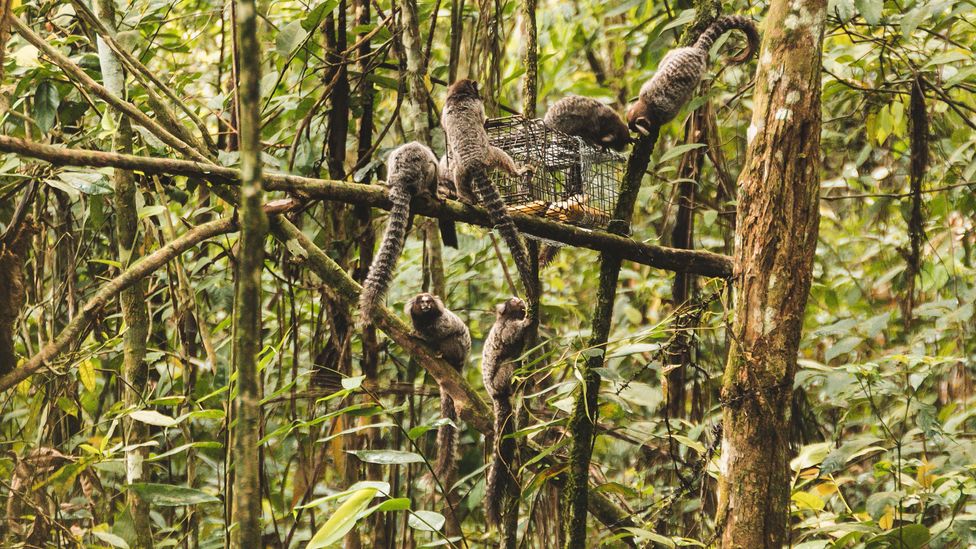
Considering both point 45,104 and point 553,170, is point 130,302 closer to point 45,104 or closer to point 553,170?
point 45,104

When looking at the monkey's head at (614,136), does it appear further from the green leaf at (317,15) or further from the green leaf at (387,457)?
the green leaf at (387,457)

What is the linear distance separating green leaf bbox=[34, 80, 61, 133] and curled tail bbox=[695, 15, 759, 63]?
124 inches

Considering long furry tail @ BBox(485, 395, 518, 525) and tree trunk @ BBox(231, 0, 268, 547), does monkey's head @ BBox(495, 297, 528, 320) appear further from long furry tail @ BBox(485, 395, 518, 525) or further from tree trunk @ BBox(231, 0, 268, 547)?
tree trunk @ BBox(231, 0, 268, 547)

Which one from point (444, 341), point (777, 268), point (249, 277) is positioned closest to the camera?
point (249, 277)

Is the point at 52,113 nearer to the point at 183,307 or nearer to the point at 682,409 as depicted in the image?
the point at 183,307

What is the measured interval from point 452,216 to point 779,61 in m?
1.57

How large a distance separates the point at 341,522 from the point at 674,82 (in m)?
3.20

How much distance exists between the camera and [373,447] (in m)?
4.85

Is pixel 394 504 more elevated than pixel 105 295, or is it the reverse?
pixel 105 295

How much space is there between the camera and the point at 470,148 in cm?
432

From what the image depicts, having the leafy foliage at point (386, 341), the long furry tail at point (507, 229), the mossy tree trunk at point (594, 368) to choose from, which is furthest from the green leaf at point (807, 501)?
the long furry tail at point (507, 229)

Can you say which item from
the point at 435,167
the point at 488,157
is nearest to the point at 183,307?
the point at 435,167

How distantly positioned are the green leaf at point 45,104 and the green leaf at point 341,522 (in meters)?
2.36

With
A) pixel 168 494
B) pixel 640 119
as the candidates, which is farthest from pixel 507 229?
pixel 168 494
